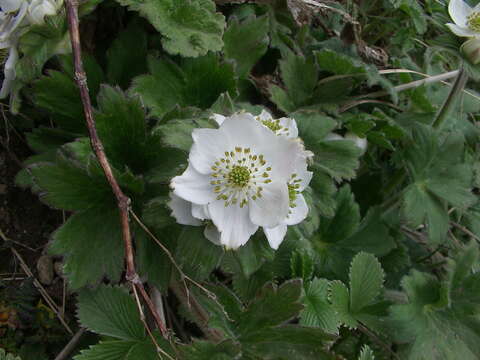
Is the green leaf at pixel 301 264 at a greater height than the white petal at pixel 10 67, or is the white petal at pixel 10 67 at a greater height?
the white petal at pixel 10 67

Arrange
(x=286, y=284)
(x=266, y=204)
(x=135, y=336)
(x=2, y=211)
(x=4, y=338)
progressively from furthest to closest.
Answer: (x=2, y=211), (x=4, y=338), (x=135, y=336), (x=286, y=284), (x=266, y=204)

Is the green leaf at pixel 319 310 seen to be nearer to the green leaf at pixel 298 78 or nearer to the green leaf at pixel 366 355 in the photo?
the green leaf at pixel 366 355

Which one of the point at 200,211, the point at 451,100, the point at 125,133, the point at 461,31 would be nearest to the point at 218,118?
the point at 200,211

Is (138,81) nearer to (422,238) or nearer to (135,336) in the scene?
(135,336)

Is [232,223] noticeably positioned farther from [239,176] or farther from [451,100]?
[451,100]

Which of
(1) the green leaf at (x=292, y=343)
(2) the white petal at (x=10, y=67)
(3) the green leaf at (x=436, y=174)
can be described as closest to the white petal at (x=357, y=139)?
(3) the green leaf at (x=436, y=174)

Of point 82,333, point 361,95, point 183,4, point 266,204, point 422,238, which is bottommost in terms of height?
point 422,238

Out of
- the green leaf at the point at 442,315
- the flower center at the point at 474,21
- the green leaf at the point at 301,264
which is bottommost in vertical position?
the green leaf at the point at 442,315

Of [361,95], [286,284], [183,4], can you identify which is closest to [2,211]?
[183,4]
